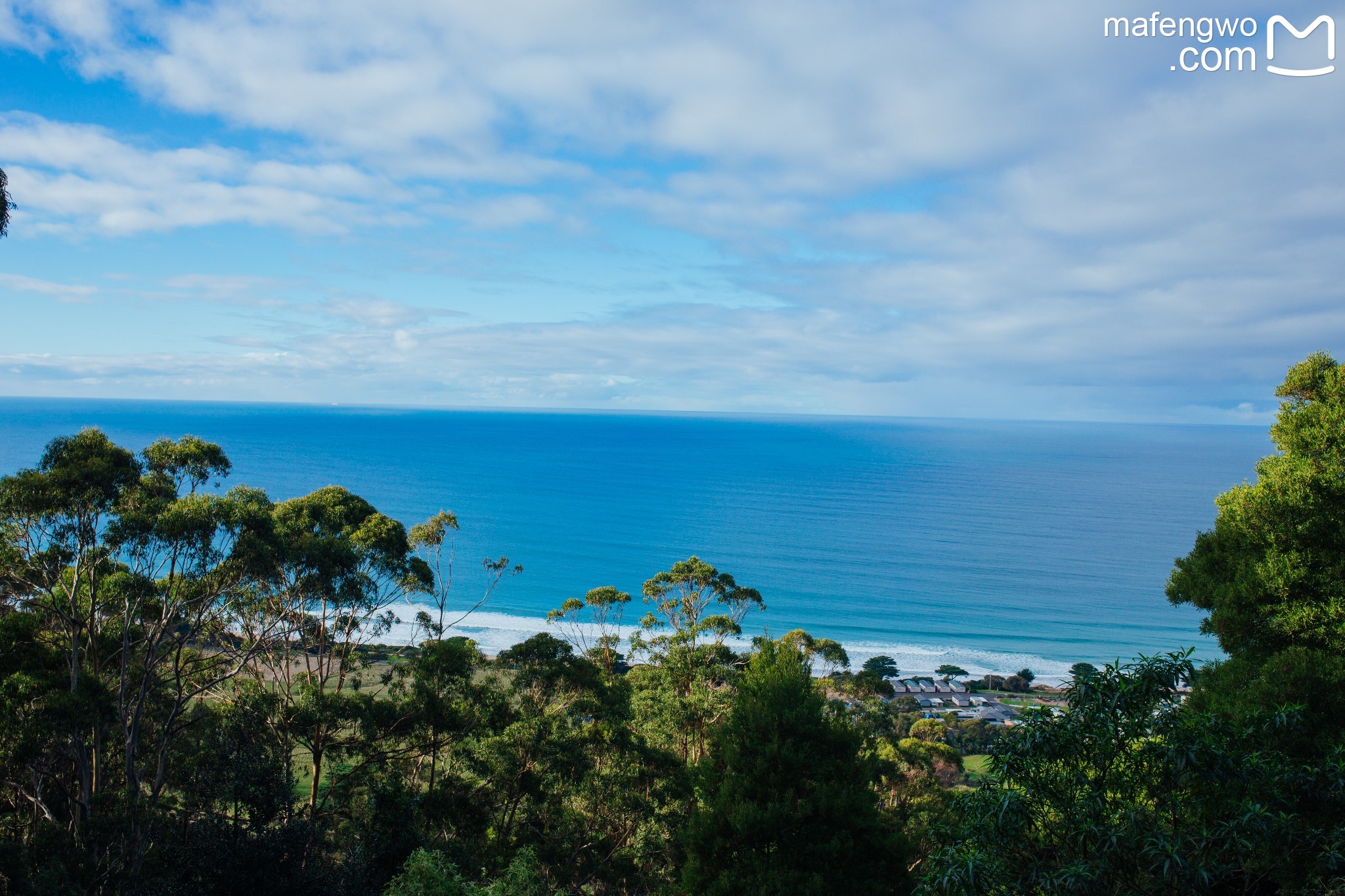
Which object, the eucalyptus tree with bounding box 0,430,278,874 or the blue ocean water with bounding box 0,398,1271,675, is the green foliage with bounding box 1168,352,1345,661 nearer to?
the eucalyptus tree with bounding box 0,430,278,874

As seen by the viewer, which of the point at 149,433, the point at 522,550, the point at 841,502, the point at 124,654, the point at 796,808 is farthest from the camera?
the point at 149,433

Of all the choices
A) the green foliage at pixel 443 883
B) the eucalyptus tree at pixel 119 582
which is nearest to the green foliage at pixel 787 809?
the green foliage at pixel 443 883

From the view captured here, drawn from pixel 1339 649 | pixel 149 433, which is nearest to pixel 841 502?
pixel 1339 649

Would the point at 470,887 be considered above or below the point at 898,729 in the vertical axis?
above

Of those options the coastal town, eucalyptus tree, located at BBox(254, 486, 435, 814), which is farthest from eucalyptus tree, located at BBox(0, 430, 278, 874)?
the coastal town

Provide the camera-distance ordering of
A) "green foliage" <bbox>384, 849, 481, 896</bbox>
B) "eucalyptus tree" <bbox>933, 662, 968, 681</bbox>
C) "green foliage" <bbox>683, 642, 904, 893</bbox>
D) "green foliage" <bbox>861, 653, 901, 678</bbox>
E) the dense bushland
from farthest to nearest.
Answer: "eucalyptus tree" <bbox>933, 662, 968, 681</bbox> → "green foliage" <bbox>861, 653, 901, 678</bbox> → "green foliage" <bbox>683, 642, 904, 893</bbox> → "green foliage" <bbox>384, 849, 481, 896</bbox> → the dense bushland

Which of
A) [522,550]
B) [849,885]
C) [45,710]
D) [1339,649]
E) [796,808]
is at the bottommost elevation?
[522,550]

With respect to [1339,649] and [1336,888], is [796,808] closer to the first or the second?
[1336,888]
